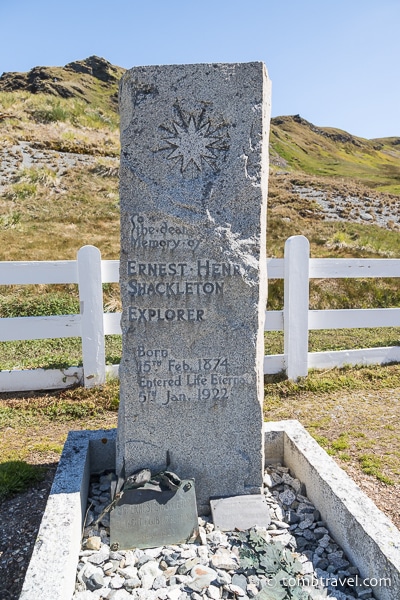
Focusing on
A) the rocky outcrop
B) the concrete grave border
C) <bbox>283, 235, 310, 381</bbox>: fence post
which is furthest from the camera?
the rocky outcrop

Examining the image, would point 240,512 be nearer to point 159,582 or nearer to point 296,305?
point 159,582

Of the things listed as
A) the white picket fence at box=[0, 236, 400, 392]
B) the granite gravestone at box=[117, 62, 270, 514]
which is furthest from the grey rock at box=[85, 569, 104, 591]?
the white picket fence at box=[0, 236, 400, 392]

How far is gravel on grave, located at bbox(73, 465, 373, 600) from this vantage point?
249cm

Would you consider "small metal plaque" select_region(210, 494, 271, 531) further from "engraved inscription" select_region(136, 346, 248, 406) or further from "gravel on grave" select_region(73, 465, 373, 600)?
"engraved inscription" select_region(136, 346, 248, 406)

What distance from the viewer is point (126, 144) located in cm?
309

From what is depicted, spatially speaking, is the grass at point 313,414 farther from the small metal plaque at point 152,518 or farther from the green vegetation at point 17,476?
the small metal plaque at point 152,518

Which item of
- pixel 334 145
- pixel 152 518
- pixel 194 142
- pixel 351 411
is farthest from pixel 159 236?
pixel 334 145

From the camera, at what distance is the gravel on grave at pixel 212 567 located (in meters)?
2.49

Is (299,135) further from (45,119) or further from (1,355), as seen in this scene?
(1,355)

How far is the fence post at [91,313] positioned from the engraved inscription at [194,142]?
2474mm

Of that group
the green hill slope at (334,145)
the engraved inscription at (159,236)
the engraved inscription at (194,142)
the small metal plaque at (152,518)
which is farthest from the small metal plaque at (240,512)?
the green hill slope at (334,145)

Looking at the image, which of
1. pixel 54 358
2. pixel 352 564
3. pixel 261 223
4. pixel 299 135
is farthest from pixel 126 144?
pixel 299 135

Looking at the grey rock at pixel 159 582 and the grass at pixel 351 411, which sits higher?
the grey rock at pixel 159 582

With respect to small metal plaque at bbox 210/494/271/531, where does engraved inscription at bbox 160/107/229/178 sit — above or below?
above
